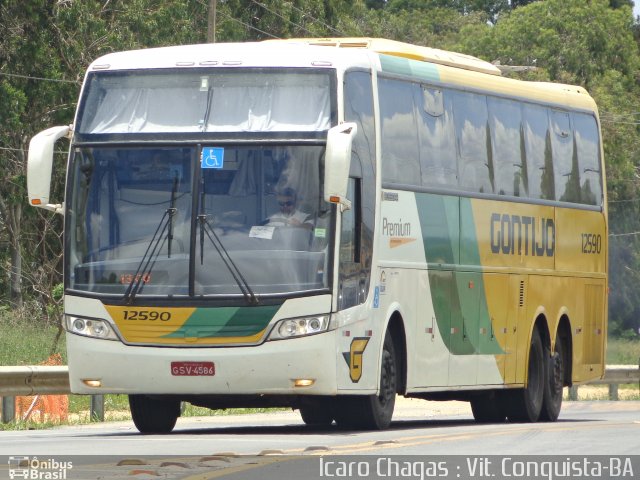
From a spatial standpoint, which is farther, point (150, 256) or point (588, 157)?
point (588, 157)

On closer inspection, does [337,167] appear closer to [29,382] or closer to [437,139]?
[437,139]

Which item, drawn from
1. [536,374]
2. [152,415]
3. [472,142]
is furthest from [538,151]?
[152,415]

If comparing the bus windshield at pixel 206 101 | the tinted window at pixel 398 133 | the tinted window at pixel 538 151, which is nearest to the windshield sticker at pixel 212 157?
the bus windshield at pixel 206 101

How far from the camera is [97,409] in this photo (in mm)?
21859

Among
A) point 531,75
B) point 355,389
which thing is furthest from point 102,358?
point 531,75

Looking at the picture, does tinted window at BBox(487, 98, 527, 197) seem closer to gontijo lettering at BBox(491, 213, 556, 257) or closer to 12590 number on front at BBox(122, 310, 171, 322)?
gontijo lettering at BBox(491, 213, 556, 257)

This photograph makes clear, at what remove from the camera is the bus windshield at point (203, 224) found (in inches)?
606

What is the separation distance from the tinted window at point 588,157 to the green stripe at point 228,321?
8.33 m

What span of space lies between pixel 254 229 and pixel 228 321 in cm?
84

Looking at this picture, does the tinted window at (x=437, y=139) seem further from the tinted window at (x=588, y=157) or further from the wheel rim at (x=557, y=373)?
the tinted window at (x=588, y=157)

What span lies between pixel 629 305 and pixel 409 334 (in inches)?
2142

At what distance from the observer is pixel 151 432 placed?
1700 centimetres

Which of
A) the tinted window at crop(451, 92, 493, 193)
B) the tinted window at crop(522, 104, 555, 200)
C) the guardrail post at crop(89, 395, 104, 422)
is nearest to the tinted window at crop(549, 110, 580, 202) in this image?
the tinted window at crop(522, 104, 555, 200)

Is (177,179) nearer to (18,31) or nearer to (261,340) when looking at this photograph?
(261,340)
